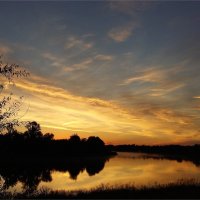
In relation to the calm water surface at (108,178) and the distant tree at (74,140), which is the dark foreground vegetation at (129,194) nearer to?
the calm water surface at (108,178)

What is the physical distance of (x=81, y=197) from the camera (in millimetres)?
31297

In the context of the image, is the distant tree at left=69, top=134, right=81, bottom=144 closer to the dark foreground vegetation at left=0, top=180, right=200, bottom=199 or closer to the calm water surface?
the calm water surface

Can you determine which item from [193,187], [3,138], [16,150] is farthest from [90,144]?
[3,138]

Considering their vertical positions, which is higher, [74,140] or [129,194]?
[74,140]

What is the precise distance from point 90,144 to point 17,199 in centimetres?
17080

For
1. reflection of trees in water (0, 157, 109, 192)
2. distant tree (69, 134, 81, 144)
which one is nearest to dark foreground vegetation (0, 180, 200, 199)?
reflection of trees in water (0, 157, 109, 192)

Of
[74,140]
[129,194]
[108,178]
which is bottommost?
[108,178]

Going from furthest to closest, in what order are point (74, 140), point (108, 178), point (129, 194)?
point (74, 140) < point (108, 178) < point (129, 194)

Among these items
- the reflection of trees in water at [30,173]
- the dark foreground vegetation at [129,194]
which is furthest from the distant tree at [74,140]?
the dark foreground vegetation at [129,194]

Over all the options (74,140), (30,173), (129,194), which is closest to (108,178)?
(30,173)

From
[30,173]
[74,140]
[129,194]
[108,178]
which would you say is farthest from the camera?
[74,140]

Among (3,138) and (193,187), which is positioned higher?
(3,138)

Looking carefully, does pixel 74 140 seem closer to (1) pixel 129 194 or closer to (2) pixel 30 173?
(2) pixel 30 173

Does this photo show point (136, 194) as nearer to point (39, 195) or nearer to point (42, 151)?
point (39, 195)
